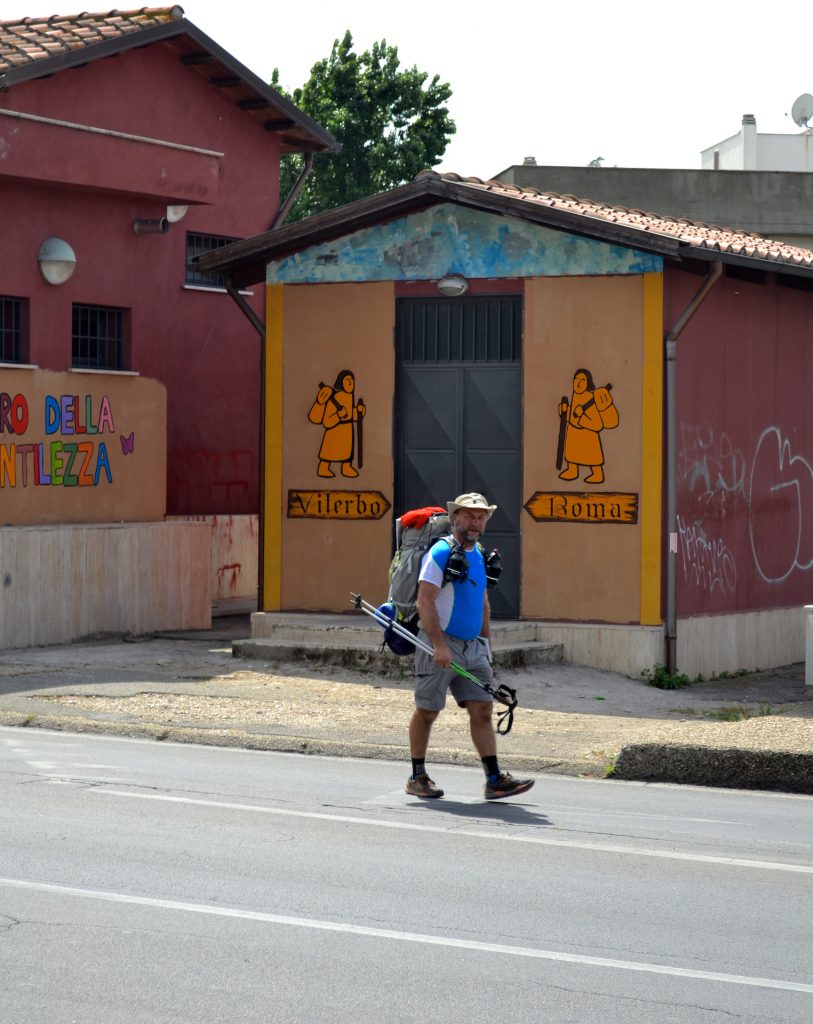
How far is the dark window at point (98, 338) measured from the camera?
2014 cm

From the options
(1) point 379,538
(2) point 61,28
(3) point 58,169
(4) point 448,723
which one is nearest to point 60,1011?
(4) point 448,723

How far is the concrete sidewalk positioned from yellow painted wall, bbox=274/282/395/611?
1273 millimetres

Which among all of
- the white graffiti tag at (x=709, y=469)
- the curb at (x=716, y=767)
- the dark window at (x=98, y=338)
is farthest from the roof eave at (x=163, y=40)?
the curb at (x=716, y=767)

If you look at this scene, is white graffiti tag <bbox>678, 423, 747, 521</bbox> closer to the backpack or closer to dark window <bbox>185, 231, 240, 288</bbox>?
the backpack

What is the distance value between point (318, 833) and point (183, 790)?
152 cm

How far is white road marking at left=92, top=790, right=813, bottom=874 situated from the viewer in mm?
8188

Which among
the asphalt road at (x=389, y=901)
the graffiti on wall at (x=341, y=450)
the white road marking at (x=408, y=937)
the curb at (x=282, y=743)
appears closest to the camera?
the asphalt road at (x=389, y=901)

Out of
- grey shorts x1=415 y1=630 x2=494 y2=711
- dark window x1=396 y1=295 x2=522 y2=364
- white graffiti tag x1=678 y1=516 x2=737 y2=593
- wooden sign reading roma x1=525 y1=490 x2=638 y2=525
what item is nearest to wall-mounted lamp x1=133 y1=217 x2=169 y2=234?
dark window x1=396 y1=295 x2=522 y2=364

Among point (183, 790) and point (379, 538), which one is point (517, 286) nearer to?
point (379, 538)

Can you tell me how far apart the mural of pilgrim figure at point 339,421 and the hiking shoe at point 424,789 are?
7.70 m

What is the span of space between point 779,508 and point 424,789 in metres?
9.69

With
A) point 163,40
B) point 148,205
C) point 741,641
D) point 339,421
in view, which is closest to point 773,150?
point 163,40

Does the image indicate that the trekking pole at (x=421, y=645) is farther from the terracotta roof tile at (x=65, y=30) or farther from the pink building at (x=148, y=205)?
the terracotta roof tile at (x=65, y=30)

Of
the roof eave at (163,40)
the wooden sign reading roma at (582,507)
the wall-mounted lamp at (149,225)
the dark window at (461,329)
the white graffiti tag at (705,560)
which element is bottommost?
the white graffiti tag at (705,560)
